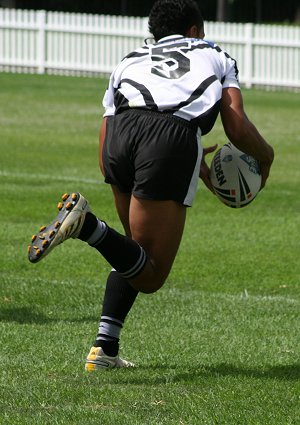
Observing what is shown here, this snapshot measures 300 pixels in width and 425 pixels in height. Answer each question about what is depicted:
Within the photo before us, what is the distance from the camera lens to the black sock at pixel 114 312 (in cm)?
617

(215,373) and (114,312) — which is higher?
(114,312)

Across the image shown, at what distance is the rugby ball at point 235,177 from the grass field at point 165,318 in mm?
904

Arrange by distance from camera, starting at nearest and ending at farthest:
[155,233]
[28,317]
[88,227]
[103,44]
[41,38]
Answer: [88,227] < [155,233] < [28,317] < [103,44] < [41,38]

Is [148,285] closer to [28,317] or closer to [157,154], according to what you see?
[157,154]

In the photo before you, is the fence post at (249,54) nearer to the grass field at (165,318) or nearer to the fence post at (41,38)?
the fence post at (41,38)

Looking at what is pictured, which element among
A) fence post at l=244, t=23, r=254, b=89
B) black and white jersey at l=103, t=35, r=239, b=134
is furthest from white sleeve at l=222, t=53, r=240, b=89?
fence post at l=244, t=23, r=254, b=89

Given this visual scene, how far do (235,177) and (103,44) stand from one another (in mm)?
22895

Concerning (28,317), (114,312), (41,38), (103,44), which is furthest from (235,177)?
(41,38)

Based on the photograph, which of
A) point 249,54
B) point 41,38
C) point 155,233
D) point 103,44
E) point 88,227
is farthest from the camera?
point 41,38

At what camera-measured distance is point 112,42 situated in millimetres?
28875

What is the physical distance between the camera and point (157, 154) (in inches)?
231

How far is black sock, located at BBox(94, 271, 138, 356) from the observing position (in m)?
6.17

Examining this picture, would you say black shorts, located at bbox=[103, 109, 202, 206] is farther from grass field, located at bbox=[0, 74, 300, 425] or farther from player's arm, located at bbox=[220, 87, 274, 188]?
grass field, located at bbox=[0, 74, 300, 425]

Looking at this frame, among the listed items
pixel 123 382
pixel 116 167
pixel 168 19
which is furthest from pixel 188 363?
pixel 168 19
